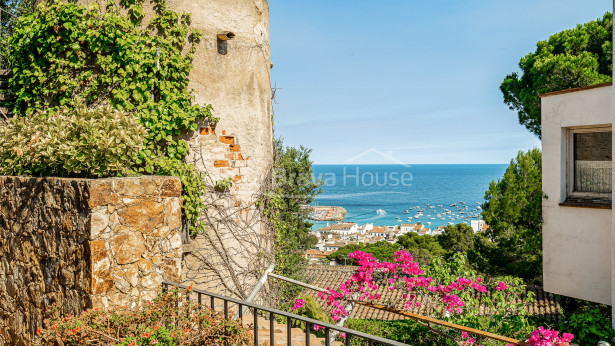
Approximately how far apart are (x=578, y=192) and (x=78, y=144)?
6.95 metres

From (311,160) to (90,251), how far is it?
1255 centimetres

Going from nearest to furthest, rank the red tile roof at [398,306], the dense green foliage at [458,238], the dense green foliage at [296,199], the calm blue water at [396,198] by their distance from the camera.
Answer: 1. the dense green foliage at [296,199]
2. the red tile roof at [398,306]
3. the dense green foliage at [458,238]
4. the calm blue water at [396,198]

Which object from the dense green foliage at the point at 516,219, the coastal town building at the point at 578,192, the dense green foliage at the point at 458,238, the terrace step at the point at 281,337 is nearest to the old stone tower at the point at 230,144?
the terrace step at the point at 281,337

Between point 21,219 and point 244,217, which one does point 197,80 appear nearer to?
point 244,217

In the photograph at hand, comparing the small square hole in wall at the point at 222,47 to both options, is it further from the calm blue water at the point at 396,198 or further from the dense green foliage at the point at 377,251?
the calm blue water at the point at 396,198

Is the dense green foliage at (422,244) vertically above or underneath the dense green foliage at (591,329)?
underneath

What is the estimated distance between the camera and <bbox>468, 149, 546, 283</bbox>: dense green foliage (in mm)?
16891

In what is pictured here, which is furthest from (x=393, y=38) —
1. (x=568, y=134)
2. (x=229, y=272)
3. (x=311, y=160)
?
(x=229, y=272)

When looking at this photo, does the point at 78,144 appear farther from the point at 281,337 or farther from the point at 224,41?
the point at 281,337

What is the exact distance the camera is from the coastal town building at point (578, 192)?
579 cm

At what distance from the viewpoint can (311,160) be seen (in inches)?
612

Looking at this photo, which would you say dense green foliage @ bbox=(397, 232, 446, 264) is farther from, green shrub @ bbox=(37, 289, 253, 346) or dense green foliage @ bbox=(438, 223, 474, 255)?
green shrub @ bbox=(37, 289, 253, 346)

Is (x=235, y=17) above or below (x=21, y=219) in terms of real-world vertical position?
above

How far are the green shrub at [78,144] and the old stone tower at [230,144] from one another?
1.44m
